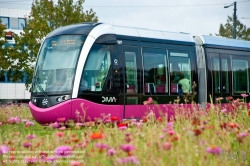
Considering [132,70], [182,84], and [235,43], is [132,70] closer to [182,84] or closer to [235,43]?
[182,84]

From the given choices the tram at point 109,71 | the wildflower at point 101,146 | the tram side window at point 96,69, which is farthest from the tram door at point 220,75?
the wildflower at point 101,146

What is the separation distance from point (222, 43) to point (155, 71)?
13.2 feet

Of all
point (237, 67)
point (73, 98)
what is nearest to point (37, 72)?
point (73, 98)

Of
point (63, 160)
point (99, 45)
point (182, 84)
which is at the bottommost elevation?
point (63, 160)

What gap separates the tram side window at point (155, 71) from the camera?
13.7 meters

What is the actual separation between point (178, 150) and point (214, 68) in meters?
11.9

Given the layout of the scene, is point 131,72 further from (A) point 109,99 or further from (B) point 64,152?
(B) point 64,152

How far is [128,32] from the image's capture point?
13555 millimetres

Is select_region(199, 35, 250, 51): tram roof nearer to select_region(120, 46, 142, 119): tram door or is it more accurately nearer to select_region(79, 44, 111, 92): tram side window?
select_region(120, 46, 142, 119): tram door

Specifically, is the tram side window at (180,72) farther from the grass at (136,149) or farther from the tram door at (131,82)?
the grass at (136,149)

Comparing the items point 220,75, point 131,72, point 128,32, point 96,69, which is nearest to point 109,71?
point 96,69

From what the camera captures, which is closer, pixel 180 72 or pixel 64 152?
pixel 64 152

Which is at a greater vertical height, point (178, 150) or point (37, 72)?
point (37, 72)

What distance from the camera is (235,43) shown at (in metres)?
17.4
